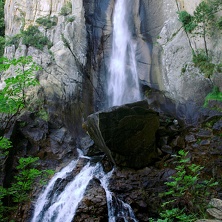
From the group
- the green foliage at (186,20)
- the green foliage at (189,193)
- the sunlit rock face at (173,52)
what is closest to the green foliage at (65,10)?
the sunlit rock face at (173,52)

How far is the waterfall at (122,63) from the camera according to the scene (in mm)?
16859

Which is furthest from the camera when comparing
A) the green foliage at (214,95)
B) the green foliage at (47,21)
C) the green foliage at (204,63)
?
the green foliage at (47,21)

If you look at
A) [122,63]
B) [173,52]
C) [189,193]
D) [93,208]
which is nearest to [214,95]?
[173,52]

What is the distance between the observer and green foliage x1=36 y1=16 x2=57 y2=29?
1994 centimetres

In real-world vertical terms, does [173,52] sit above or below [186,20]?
below

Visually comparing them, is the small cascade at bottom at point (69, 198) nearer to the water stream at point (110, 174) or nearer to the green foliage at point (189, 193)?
the water stream at point (110, 174)

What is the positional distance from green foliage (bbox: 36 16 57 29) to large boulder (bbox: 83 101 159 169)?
450 inches

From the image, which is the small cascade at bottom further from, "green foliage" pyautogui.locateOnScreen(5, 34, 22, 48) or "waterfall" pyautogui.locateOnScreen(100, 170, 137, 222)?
"green foliage" pyautogui.locateOnScreen(5, 34, 22, 48)

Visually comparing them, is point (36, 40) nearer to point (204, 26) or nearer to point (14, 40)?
point (14, 40)

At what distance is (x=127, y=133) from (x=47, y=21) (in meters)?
13.1

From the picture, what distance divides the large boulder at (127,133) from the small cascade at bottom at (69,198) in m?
1.09

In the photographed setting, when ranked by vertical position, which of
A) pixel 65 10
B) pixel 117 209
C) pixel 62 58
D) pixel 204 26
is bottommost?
pixel 117 209

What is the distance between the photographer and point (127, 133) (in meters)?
11.3

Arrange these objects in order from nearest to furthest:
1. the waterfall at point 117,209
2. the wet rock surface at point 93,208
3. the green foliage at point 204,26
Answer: the wet rock surface at point 93,208, the waterfall at point 117,209, the green foliage at point 204,26
